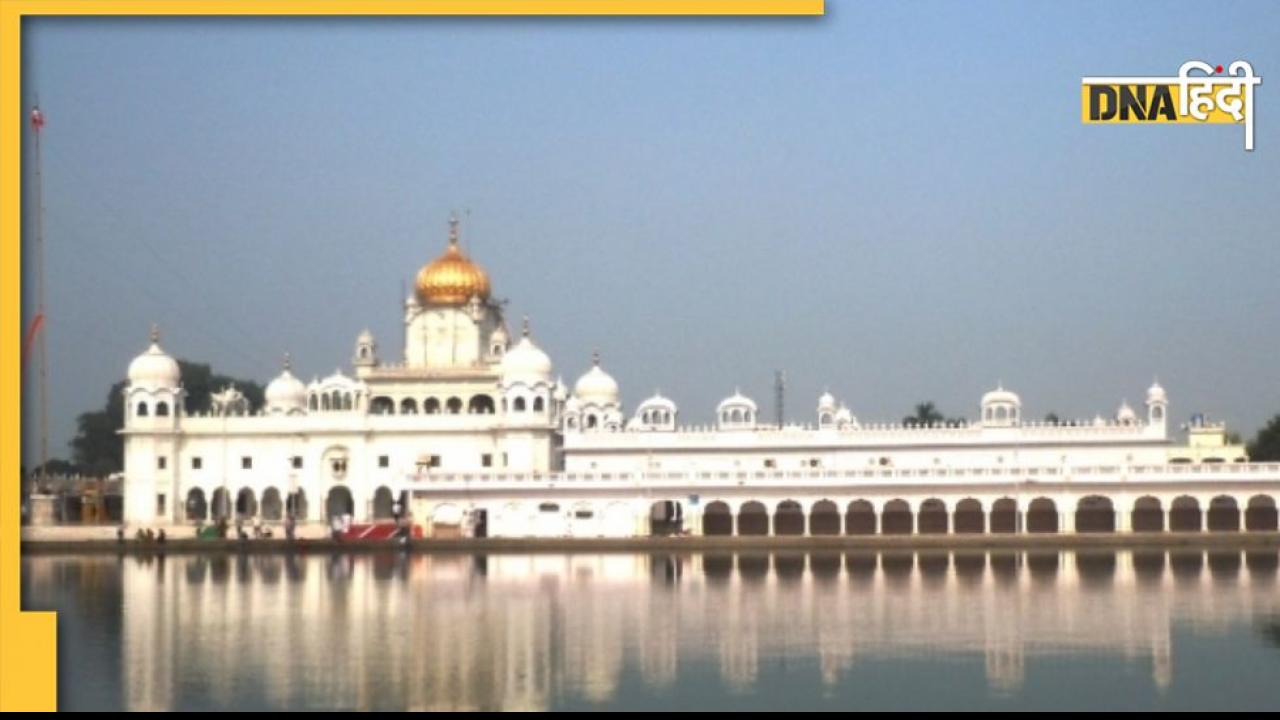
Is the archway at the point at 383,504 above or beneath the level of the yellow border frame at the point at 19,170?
beneath

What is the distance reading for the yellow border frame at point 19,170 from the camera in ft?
26.8

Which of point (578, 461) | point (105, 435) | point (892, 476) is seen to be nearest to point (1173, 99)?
point (892, 476)

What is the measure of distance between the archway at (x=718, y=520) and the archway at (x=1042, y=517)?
6.69 meters

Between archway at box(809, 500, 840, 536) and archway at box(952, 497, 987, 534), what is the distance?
2.65 metres

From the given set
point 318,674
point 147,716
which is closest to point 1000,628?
point 318,674

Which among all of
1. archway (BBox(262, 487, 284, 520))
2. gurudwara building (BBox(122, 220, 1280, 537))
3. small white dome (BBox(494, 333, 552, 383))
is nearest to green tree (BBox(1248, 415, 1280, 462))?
gurudwara building (BBox(122, 220, 1280, 537))

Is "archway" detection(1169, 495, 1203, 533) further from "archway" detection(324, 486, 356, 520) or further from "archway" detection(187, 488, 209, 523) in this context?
"archway" detection(187, 488, 209, 523)

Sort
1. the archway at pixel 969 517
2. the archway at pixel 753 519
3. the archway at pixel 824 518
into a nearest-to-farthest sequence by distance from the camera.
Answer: the archway at pixel 969 517 < the archway at pixel 824 518 < the archway at pixel 753 519

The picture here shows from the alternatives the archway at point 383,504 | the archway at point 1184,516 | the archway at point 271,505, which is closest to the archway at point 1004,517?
the archway at point 1184,516

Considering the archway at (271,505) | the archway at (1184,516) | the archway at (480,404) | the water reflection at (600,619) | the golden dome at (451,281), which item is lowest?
the water reflection at (600,619)

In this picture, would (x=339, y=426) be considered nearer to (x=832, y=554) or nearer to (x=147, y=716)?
(x=832, y=554)

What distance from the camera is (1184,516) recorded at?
3912 cm

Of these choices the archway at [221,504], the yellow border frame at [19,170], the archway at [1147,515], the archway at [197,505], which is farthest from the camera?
the archway at [197,505]

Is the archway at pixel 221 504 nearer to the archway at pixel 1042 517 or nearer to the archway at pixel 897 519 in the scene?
the archway at pixel 897 519
